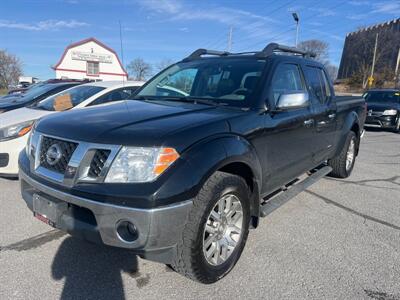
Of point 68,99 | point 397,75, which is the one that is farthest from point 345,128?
point 397,75

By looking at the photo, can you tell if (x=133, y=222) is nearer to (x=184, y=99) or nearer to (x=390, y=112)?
(x=184, y=99)

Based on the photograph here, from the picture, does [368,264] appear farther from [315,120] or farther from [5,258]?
[5,258]

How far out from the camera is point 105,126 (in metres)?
2.47

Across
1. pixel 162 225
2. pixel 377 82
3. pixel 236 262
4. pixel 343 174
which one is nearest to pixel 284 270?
pixel 236 262

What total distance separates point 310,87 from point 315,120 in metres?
0.45

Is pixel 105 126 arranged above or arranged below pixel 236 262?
above

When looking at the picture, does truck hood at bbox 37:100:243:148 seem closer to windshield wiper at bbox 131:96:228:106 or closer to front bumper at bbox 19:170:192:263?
windshield wiper at bbox 131:96:228:106

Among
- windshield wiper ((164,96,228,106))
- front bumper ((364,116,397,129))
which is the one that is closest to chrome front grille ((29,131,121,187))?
windshield wiper ((164,96,228,106))

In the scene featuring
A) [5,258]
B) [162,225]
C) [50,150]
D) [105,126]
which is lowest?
[5,258]

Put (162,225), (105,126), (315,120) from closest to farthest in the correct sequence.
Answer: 1. (162,225)
2. (105,126)
3. (315,120)

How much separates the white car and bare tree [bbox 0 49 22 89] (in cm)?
6182

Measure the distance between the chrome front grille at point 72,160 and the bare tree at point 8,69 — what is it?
6545 cm

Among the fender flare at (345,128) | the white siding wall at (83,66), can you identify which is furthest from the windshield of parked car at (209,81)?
the white siding wall at (83,66)

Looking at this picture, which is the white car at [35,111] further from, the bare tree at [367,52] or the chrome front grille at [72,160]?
the bare tree at [367,52]
